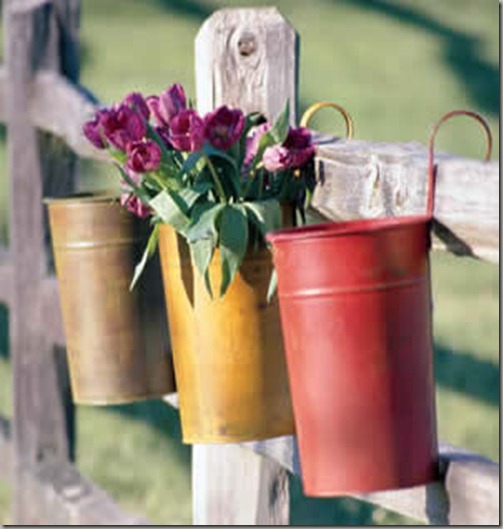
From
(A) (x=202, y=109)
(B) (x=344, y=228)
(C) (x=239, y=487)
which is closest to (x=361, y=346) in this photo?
(B) (x=344, y=228)

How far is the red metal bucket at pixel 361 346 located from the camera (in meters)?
2.04

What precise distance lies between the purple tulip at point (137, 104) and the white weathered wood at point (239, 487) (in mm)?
831

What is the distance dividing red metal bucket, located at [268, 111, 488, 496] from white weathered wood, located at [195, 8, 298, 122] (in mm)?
609

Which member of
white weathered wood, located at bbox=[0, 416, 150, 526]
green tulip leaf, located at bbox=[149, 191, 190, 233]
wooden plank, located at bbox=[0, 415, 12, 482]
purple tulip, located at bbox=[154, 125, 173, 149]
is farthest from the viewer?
wooden plank, located at bbox=[0, 415, 12, 482]

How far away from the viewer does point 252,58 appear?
2.70 meters

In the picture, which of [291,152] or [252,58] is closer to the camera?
[291,152]

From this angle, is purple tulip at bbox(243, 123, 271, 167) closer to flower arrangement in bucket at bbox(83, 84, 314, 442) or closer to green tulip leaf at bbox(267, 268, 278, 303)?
flower arrangement in bucket at bbox(83, 84, 314, 442)

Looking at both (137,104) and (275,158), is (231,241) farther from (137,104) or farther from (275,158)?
(137,104)

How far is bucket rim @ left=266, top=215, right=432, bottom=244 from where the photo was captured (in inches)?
79.4

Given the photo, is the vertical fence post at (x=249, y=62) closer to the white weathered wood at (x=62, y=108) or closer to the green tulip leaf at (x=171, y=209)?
the green tulip leaf at (x=171, y=209)

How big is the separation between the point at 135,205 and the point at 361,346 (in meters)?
0.63

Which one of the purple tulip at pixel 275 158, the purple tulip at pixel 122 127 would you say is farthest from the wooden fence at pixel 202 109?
the purple tulip at pixel 122 127

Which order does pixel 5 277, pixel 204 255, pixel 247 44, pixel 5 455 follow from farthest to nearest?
pixel 5 455 → pixel 5 277 → pixel 247 44 → pixel 204 255

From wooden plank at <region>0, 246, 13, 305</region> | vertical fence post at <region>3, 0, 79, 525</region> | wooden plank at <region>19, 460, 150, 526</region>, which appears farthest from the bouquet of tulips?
wooden plank at <region>0, 246, 13, 305</region>
